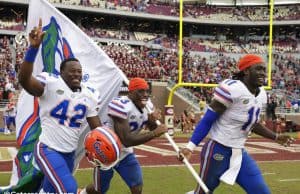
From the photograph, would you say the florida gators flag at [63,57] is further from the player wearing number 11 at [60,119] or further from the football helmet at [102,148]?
the football helmet at [102,148]

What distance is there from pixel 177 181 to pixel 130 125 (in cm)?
309

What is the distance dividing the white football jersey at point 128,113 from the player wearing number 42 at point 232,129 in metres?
0.76

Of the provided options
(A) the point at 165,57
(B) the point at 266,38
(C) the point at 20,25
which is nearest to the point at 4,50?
(C) the point at 20,25

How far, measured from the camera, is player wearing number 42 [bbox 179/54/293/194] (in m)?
4.52

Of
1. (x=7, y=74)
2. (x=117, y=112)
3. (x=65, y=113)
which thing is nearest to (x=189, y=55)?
(x=7, y=74)

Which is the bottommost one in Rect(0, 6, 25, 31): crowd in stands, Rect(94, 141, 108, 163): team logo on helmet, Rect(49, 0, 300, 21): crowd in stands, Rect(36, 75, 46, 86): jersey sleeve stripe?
Rect(94, 141, 108, 163): team logo on helmet

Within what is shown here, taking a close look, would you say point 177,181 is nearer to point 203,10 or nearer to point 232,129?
point 232,129

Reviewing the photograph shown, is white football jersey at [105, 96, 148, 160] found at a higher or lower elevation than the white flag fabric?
lower

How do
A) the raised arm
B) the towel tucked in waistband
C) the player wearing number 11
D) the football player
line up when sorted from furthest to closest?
the football player < the towel tucked in waistband < the player wearing number 11 < the raised arm

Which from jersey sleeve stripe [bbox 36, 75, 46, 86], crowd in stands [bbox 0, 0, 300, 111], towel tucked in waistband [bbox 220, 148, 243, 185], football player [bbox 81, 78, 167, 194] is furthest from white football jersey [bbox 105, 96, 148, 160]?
crowd in stands [bbox 0, 0, 300, 111]

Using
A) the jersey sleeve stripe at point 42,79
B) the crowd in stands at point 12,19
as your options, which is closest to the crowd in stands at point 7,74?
the crowd in stands at point 12,19

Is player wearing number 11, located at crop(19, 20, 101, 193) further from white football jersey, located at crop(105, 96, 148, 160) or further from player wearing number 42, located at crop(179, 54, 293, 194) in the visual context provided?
player wearing number 42, located at crop(179, 54, 293, 194)

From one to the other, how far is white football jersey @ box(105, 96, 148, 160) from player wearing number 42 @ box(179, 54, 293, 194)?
2.49ft

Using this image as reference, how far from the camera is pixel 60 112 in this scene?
432cm
